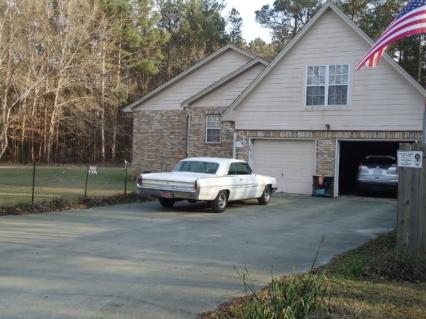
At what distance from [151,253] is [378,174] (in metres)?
12.8

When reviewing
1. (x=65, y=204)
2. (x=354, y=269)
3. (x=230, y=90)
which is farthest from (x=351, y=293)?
(x=230, y=90)

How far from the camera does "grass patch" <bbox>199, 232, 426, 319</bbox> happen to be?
15.7 ft

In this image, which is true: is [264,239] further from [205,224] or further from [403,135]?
[403,135]

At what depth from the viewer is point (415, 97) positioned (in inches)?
723

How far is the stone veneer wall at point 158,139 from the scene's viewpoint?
26.2 m

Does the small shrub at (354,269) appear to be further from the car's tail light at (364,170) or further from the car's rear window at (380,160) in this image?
the car's rear window at (380,160)

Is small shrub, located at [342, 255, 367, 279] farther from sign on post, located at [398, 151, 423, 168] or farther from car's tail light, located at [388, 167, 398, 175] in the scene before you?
car's tail light, located at [388, 167, 398, 175]

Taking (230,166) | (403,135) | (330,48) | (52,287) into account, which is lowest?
(52,287)

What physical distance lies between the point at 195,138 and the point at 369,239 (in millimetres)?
15399

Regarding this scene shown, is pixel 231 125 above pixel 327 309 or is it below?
above

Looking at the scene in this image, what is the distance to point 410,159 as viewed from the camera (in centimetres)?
840

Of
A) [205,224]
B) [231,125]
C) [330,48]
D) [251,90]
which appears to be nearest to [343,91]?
[330,48]

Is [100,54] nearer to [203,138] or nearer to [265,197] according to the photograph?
[203,138]

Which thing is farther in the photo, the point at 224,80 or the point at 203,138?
the point at 203,138
